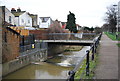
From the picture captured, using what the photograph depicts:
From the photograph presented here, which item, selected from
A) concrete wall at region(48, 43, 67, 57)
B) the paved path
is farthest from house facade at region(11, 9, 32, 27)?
the paved path

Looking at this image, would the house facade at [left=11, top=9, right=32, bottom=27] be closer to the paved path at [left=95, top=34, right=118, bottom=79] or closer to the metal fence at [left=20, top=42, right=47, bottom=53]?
the metal fence at [left=20, top=42, right=47, bottom=53]

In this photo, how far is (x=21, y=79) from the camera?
1694 centimetres

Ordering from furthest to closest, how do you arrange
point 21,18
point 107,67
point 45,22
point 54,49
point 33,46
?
point 45,22, point 21,18, point 54,49, point 33,46, point 107,67

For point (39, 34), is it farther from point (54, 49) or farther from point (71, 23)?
point (71, 23)

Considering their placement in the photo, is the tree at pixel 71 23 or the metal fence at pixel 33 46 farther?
the tree at pixel 71 23

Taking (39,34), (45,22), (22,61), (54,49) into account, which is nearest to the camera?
(22,61)

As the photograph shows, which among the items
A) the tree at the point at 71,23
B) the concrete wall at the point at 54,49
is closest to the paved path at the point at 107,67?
the concrete wall at the point at 54,49

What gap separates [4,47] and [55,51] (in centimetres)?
2315

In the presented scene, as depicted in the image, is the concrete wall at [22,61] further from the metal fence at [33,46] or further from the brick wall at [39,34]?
the brick wall at [39,34]

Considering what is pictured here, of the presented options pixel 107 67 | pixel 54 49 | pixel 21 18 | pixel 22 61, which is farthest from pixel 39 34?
pixel 107 67

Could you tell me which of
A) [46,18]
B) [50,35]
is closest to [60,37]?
[50,35]

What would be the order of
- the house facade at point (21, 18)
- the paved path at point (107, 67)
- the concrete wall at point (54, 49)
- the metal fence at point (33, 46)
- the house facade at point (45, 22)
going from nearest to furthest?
1. the paved path at point (107, 67)
2. the metal fence at point (33, 46)
3. the concrete wall at point (54, 49)
4. the house facade at point (21, 18)
5. the house facade at point (45, 22)

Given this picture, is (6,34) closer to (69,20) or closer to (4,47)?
(4,47)

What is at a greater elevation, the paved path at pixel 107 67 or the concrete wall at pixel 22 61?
the paved path at pixel 107 67
